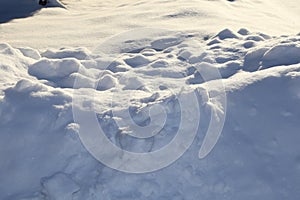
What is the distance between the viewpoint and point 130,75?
5.03 meters

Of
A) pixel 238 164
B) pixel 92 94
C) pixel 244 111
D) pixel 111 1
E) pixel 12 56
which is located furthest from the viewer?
pixel 111 1

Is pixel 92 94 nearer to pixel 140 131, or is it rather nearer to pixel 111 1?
pixel 140 131

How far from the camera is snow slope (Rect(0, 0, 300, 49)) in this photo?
6.96 metres

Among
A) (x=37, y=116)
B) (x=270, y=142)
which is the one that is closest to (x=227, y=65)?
(x=270, y=142)

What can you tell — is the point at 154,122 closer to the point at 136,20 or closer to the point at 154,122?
the point at 154,122

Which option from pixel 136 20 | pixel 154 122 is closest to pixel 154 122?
pixel 154 122

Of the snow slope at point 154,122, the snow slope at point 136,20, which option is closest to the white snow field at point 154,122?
the snow slope at point 154,122

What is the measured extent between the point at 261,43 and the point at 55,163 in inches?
120

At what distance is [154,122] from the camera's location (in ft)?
13.5

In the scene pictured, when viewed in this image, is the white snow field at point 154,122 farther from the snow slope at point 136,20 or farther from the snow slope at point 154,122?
the snow slope at point 136,20

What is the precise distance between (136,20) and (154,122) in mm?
3906

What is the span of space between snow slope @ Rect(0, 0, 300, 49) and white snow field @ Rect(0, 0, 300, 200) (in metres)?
1.14

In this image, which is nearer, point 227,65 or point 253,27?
point 227,65

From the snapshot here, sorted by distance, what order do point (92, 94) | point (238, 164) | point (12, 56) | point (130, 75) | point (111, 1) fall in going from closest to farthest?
point (238, 164) < point (92, 94) < point (130, 75) < point (12, 56) < point (111, 1)
